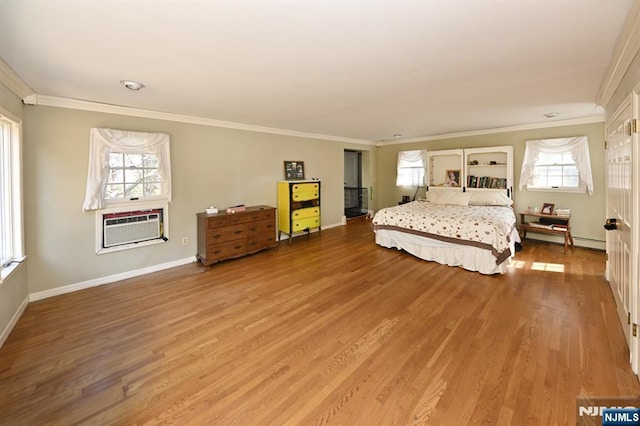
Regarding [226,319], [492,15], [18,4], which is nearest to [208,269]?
[226,319]

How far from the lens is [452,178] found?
252 inches

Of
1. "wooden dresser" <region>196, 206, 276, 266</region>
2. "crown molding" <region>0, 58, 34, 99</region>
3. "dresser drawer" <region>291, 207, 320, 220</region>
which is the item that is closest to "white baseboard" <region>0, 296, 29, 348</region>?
"wooden dresser" <region>196, 206, 276, 266</region>

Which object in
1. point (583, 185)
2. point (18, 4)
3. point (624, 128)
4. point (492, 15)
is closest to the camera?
point (18, 4)

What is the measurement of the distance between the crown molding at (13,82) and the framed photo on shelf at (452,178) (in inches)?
277

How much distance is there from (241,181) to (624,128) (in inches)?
188

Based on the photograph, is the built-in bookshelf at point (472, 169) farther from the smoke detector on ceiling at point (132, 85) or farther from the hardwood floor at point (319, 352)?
the smoke detector on ceiling at point (132, 85)

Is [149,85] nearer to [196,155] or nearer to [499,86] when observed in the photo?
[196,155]

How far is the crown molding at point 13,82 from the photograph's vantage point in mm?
2287

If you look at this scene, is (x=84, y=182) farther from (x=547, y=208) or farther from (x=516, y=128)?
(x=547, y=208)

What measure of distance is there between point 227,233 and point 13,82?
2.73 m

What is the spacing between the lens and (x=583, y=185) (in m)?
4.79

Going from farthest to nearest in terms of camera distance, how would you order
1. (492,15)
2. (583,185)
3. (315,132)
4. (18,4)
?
(315,132)
(583,185)
(492,15)
(18,4)

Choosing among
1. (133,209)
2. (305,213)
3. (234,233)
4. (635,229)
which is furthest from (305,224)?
(635,229)

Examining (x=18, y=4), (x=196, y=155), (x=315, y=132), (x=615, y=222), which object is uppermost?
(x=315, y=132)
